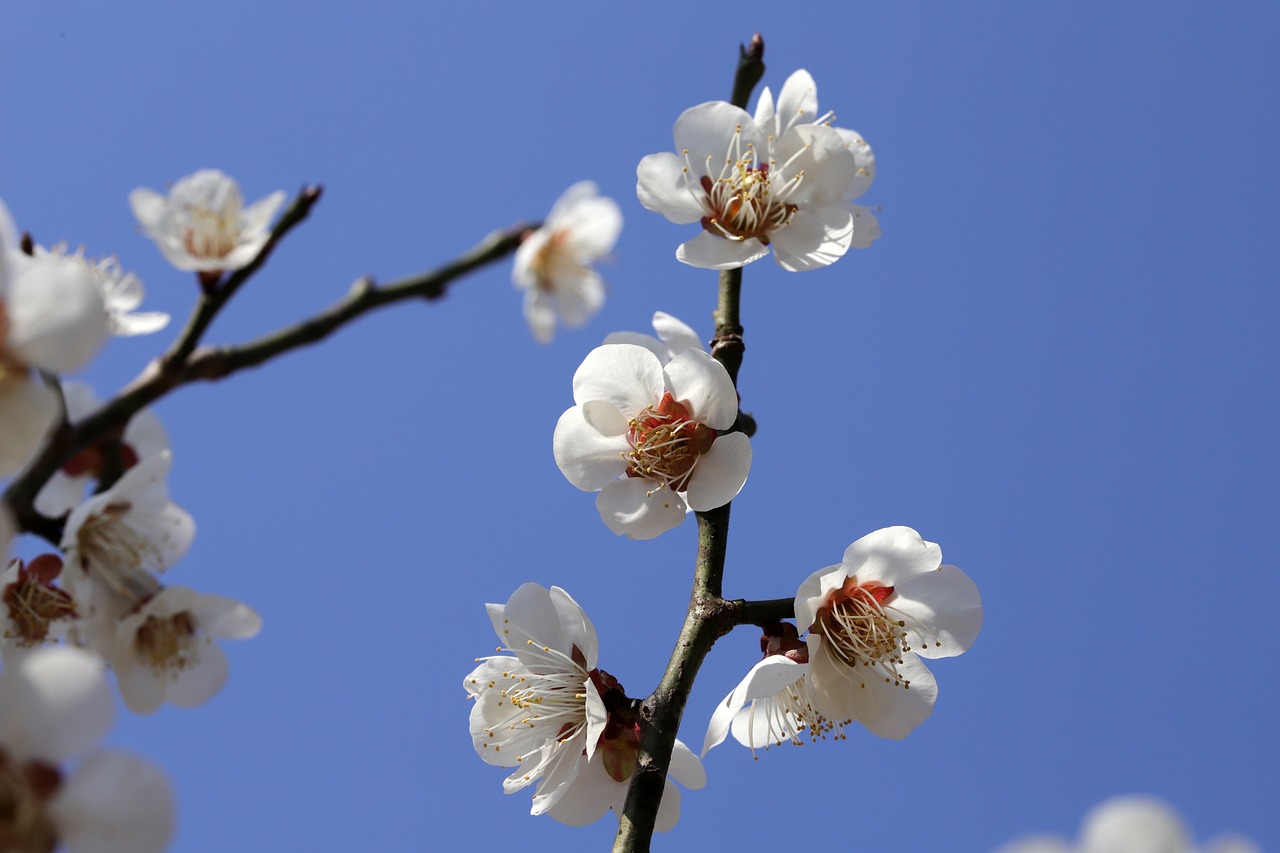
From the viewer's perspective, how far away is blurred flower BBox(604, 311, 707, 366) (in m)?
1.63

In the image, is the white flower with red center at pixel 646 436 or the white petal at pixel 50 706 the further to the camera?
the white flower with red center at pixel 646 436

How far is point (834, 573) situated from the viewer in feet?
4.83

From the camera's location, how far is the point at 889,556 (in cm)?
152

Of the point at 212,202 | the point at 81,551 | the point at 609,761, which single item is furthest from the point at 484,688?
the point at 212,202

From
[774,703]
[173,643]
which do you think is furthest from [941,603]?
[173,643]

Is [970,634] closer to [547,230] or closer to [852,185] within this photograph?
[852,185]

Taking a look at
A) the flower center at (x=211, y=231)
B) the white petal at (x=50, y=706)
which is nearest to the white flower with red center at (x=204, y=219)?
the flower center at (x=211, y=231)

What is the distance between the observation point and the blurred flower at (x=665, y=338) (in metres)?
1.63

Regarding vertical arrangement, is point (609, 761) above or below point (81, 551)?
above

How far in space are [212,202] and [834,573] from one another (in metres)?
0.90

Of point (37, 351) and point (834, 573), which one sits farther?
point (834, 573)

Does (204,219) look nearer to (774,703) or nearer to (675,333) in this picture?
(675,333)

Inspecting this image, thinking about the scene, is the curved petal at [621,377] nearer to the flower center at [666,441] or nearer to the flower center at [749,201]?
the flower center at [666,441]

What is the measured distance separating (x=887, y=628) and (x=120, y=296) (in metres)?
1.08
